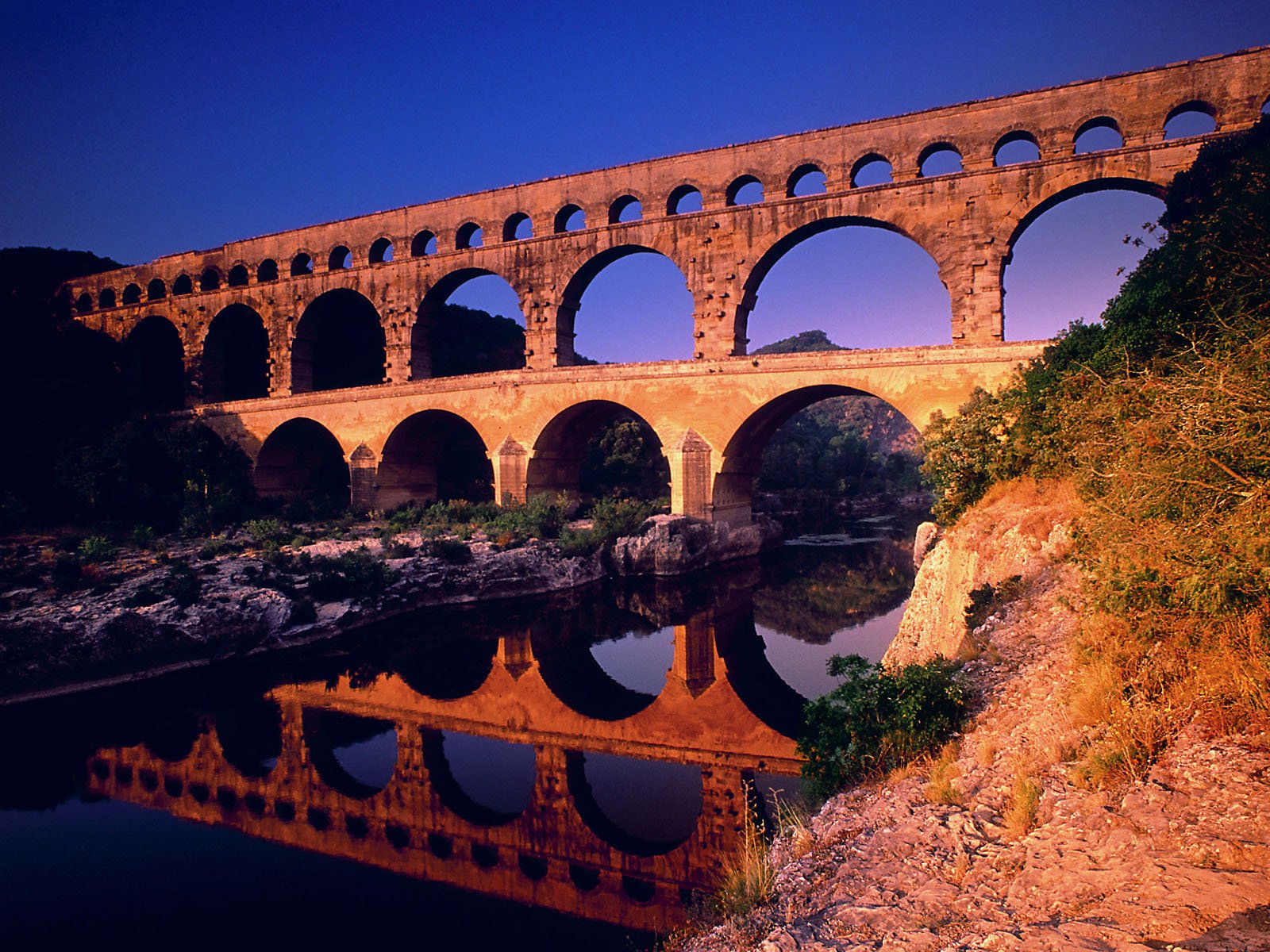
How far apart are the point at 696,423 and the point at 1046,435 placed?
10.5 metres

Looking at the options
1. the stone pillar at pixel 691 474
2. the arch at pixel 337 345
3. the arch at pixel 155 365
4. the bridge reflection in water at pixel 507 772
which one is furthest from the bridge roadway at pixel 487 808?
the arch at pixel 155 365

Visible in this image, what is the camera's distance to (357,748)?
911 centimetres

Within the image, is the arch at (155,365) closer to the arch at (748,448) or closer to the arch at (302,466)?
the arch at (302,466)

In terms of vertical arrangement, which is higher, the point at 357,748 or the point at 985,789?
the point at 985,789

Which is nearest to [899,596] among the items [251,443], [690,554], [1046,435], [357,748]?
[690,554]

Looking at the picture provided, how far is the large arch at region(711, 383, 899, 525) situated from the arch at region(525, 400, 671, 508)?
269 cm

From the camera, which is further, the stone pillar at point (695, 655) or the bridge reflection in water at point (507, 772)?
the stone pillar at point (695, 655)

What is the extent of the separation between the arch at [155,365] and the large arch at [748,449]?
22943 mm

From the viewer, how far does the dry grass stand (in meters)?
4.34

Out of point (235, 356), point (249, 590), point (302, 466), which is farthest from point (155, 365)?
point (249, 590)

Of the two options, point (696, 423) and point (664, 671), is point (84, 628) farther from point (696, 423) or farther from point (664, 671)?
point (696, 423)

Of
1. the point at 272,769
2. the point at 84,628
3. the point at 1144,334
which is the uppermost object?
the point at 1144,334

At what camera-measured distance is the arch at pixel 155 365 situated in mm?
29453

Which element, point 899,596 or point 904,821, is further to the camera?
point 899,596
